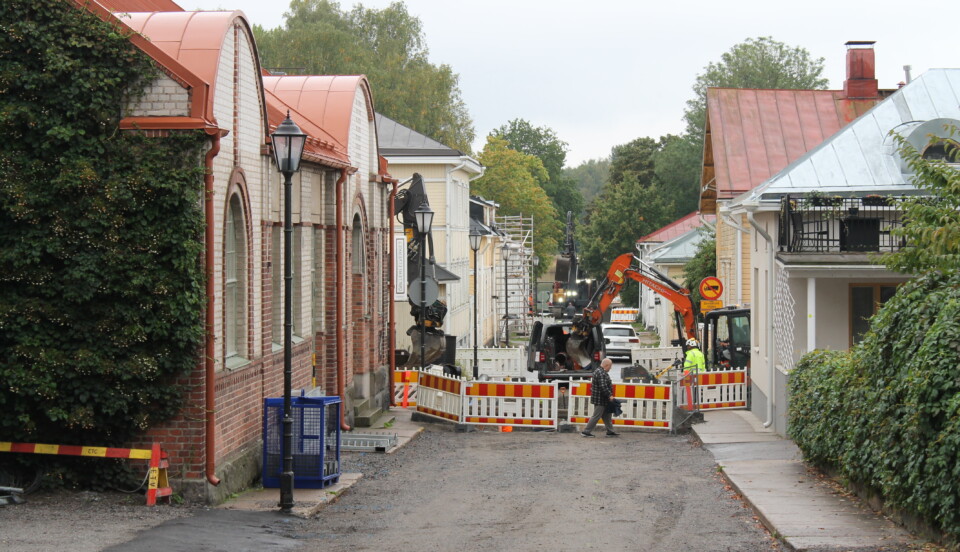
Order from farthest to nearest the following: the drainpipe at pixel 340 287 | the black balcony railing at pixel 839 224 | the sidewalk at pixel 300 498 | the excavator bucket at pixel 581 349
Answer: the excavator bucket at pixel 581 349, the drainpipe at pixel 340 287, the black balcony railing at pixel 839 224, the sidewalk at pixel 300 498

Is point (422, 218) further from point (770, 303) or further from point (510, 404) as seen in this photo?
point (770, 303)

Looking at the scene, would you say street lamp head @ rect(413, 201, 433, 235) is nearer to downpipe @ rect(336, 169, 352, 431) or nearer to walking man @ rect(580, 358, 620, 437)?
downpipe @ rect(336, 169, 352, 431)

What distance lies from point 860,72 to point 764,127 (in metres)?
3.44

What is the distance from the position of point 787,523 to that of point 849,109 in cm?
2465

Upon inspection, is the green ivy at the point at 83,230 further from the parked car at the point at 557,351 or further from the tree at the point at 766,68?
the tree at the point at 766,68

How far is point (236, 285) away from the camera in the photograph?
48.1 ft

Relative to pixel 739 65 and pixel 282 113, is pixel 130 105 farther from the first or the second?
pixel 739 65

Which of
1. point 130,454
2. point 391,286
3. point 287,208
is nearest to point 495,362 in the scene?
point 391,286

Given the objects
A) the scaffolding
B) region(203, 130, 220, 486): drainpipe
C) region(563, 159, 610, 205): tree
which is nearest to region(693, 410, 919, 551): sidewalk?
region(203, 130, 220, 486): drainpipe

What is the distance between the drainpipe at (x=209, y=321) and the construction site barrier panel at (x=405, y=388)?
43.9 feet

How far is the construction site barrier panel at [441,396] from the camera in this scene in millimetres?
23422

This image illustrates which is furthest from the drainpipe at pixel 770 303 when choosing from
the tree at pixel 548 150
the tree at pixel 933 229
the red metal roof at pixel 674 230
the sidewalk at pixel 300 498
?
the tree at pixel 548 150

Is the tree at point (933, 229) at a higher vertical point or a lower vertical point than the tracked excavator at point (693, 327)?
higher

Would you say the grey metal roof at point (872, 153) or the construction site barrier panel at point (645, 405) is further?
the construction site barrier panel at point (645, 405)
